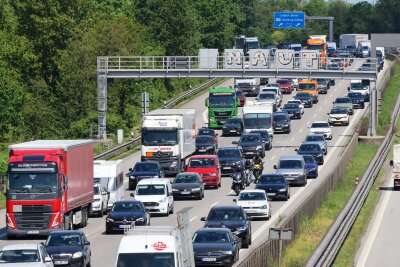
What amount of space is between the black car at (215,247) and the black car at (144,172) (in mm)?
24495

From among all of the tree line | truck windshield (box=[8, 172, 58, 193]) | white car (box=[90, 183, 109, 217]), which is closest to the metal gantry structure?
the tree line

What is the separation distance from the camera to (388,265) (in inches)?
1665

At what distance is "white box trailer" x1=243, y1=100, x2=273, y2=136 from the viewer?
84.1m

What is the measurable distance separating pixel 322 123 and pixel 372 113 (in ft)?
11.5

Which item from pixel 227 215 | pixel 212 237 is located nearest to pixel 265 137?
pixel 227 215

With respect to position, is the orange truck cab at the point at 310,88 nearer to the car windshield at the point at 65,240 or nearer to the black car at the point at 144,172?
the black car at the point at 144,172

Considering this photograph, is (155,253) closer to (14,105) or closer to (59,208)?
(59,208)

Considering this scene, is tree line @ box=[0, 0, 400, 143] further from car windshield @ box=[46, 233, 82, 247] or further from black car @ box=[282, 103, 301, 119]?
car windshield @ box=[46, 233, 82, 247]

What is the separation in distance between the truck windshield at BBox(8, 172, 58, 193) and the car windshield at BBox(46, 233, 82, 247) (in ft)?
25.2

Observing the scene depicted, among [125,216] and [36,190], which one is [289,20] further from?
[36,190]

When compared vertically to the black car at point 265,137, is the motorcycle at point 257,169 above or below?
below

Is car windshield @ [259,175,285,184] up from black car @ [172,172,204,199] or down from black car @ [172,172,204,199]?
up

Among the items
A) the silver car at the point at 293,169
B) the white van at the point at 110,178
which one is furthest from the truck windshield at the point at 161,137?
the white van at the point at 110,178

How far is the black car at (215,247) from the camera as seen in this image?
3778 cm
